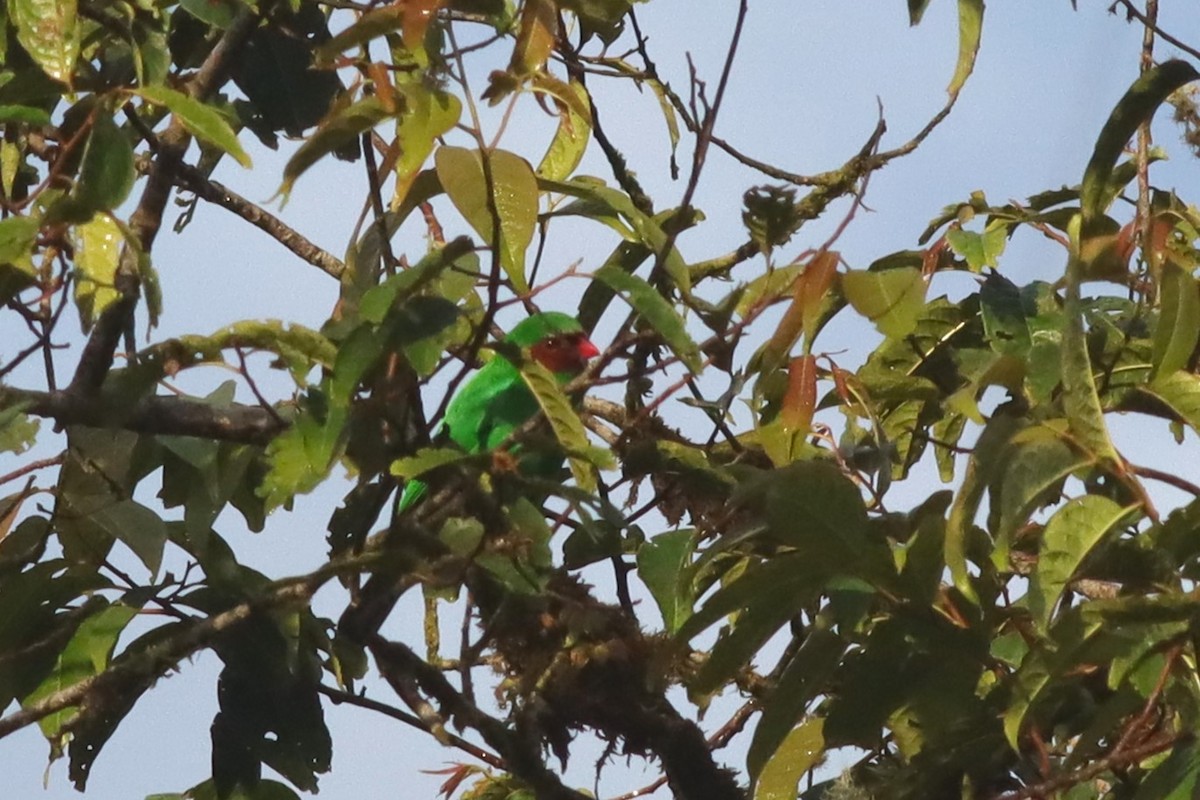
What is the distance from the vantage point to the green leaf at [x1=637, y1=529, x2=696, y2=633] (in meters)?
2.20

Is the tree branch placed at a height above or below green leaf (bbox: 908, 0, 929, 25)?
above

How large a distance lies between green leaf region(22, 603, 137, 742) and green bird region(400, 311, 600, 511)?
1863 millimetres

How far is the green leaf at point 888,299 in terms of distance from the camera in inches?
81.7

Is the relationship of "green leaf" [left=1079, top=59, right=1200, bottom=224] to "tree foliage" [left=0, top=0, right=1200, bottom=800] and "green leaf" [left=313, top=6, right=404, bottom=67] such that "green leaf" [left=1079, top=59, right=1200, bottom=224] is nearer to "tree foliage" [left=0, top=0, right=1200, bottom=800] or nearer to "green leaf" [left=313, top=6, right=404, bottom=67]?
"tree foliage" [left=0, top=0, right=1200, bottom=800]

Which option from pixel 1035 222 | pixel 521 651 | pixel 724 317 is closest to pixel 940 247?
pixel 1035 222

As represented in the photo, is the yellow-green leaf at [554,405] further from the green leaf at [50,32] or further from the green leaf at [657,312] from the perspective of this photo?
the green leaf at [50,32]

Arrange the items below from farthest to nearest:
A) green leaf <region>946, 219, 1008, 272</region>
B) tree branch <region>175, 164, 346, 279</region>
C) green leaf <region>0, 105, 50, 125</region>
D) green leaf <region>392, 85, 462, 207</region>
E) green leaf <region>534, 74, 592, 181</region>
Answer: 1. tree branch <region>175, 164, 346, 279</region>
2. green leaf <region>946, 219, 1008, 272</region>
3. green leaf <region>534, 74, 592, 181</region>
4. green leaf <region>0, 105, 50, 125</region>
5. green leaf <region>392, 85, 462, 207</region>

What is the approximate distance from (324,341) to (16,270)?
472 millimetres

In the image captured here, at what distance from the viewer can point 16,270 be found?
2.13 m

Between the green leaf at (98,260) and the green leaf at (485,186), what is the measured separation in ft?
2.03

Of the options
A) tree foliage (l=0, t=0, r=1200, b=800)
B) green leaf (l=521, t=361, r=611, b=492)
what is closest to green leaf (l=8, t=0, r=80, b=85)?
tree foliage (l=0, t=0, r=1200, b=800)

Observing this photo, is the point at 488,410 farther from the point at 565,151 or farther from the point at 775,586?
the point at 775,586

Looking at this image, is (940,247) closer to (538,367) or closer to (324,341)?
(538,367)

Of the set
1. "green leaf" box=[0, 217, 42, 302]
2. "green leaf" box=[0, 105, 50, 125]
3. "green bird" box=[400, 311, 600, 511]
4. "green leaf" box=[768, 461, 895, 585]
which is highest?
"green bird" box=[400, 311, 600, 511]
